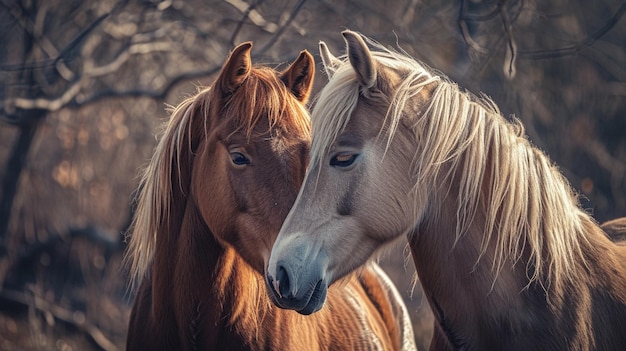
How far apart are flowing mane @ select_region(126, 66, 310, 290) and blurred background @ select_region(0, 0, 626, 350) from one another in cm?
292

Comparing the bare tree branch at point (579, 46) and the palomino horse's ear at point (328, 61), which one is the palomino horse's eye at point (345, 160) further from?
the bare tree branch at point (579, 46)

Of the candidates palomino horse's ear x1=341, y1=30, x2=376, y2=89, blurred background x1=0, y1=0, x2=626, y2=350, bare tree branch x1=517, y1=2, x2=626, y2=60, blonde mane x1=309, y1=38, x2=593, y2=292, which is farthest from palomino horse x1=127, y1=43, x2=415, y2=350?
bare tree branch x1=517, y1=2, x2=626, y2=60

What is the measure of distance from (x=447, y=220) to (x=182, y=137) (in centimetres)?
143

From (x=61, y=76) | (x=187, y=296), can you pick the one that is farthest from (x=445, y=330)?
(x=61, y=76)

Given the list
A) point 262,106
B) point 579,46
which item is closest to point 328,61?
point 262,106

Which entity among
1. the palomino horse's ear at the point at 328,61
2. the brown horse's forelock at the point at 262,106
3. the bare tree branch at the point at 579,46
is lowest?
the brown horse's forelock at the point at 262,106

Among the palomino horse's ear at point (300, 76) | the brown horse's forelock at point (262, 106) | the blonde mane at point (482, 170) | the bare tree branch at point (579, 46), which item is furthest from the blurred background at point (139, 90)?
the blonde mane at point (482, 170)

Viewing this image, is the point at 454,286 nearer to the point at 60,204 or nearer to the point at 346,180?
the point at 346,180

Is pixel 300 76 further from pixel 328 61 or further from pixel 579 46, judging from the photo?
pixel 579 46

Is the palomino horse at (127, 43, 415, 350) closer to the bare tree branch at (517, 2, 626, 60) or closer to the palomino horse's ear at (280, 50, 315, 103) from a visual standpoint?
the palomino horse's ear at (280, 50, 315, 103)

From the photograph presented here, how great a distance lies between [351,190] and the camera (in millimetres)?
2828

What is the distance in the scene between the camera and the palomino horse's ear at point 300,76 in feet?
12.0

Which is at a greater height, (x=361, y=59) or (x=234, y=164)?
(x=361, y=59)

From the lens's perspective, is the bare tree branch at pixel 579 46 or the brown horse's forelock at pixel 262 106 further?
the bare tree branch at pixel 579 46
